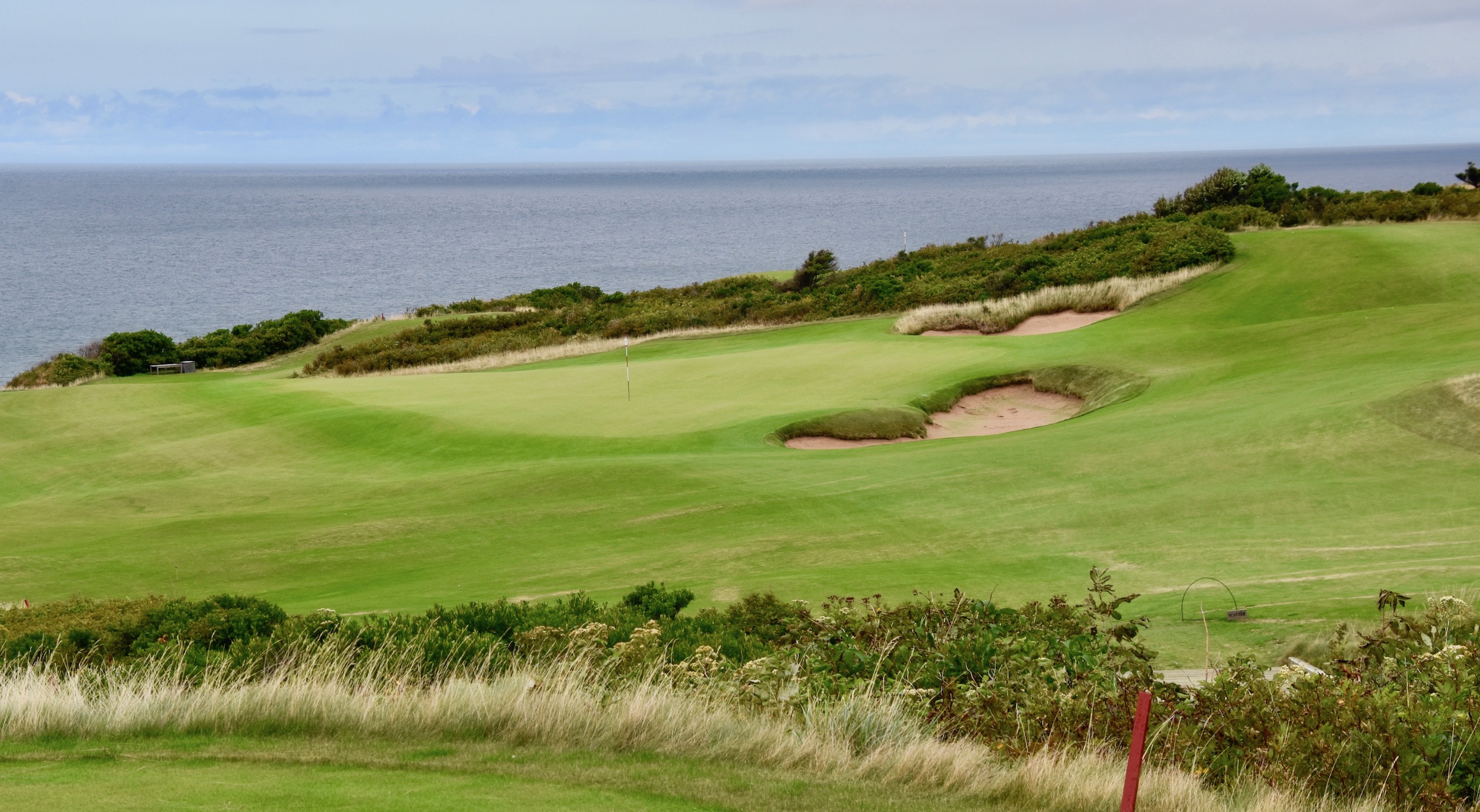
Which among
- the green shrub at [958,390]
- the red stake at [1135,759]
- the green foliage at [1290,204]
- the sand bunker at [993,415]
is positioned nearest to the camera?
the red stake at [1135,759]

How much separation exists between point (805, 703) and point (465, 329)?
5077 cm

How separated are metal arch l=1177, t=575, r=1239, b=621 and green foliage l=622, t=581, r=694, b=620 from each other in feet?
13.7

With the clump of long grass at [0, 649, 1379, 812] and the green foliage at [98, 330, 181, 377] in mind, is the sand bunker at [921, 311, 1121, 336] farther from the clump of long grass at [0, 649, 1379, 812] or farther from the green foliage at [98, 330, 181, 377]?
the green foliage at [98, 330, 181, 377]

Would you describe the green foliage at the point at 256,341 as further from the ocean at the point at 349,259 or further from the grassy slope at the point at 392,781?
the grassy slope at the point at 392,781

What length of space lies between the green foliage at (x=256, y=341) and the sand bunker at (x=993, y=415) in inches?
1603

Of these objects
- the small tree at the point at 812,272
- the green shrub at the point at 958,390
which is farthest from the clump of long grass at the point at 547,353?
the green shrub at the point at 958,390

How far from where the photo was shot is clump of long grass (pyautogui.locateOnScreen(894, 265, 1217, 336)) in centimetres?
3444

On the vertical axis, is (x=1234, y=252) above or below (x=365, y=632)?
above

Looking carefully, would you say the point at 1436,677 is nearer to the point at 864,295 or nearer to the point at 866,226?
the point at 864,295

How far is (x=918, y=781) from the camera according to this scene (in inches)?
244

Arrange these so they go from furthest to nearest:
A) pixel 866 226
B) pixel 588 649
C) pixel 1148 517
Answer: pixel 866 226, pixel 1148 517, pixel 588 649

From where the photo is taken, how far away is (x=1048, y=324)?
34094mm

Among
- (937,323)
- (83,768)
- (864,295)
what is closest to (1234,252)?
(937,323)

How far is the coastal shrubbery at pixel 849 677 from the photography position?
637 centimetres
